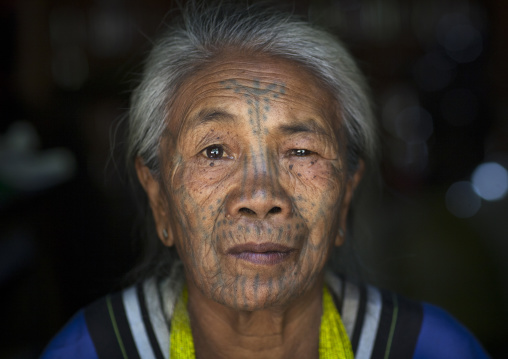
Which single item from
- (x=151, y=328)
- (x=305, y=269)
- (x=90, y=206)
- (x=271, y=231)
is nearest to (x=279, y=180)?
(x=271, y=231)

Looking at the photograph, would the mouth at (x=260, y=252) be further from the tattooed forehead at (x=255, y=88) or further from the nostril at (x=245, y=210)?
the tattooed forehead at (x=255, y=88)

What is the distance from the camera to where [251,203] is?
5.71 ft

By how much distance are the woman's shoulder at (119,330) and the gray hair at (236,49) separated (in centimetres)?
52

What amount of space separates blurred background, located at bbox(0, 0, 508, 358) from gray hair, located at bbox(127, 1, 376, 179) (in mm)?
1522

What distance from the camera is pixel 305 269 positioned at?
1838mm

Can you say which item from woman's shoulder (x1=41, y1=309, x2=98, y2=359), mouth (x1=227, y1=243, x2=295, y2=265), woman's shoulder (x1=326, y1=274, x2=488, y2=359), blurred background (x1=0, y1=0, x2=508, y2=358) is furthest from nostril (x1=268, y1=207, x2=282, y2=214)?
blurred background (x1=0, y1=0, x2=508, y2=358)

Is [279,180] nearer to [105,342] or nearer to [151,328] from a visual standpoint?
[151,328]

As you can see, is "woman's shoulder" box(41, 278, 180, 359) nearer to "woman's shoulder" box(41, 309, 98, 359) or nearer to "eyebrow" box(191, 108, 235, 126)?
"woman's shoulder" box(41, 309, 98, 359)

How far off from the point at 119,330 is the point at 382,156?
4057 mm

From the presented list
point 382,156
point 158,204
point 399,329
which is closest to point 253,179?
point 158,204

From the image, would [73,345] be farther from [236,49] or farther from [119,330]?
[236,49]

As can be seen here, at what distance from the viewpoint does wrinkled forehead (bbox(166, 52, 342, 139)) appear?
1.92 metres

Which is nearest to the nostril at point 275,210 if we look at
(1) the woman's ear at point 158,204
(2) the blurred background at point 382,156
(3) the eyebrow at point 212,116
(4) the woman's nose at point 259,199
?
(4) the woman's nose at point 259,199

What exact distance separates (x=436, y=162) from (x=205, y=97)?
14.9 feet
